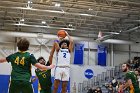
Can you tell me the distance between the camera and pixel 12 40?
84.6ft

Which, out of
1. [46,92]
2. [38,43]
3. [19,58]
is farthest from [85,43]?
[19,58]

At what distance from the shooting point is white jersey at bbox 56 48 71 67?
7.55 metres

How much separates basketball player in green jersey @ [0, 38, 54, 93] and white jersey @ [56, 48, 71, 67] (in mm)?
2069

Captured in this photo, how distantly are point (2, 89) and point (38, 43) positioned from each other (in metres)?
5.28

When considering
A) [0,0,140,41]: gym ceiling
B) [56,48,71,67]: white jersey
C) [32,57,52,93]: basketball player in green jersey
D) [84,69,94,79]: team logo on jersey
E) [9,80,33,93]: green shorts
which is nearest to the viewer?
[9,80,33,93]: green shorts

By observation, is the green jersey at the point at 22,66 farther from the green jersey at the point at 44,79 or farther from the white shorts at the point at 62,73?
the green jersey at the point at 44,79

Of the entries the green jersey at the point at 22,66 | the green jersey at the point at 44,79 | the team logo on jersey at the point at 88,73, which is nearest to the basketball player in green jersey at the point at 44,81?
the green jersey at the point at 44,79

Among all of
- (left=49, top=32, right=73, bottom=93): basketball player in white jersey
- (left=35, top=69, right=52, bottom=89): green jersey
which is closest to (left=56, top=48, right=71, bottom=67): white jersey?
(left=49, top=32, right=73, bottom=93): basketball player in white jersey

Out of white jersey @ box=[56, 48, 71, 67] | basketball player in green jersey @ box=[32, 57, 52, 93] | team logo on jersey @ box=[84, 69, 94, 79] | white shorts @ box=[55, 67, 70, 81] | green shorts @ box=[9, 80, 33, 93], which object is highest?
white jersey @ box=[56, 48, 71, 67]

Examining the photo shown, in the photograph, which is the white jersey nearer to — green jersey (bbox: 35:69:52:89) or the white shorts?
the white shorts

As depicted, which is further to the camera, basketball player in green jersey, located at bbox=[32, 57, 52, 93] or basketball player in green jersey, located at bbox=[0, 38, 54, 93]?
basketball player in green jersey, located at bbox=[32, 57, 52, 93]

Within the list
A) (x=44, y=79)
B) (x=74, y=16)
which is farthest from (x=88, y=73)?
(x=44, y=79)

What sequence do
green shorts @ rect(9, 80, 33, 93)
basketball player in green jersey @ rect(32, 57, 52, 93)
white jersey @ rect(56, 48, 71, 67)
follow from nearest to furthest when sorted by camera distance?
green shorts @ rect(9, 80, 33, 93)
white jersey @ rect(56, 48, 71, 67)
basketball player in green jersey @ rect(32, 57, 52, 93)

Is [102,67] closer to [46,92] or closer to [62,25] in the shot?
[62,25]
